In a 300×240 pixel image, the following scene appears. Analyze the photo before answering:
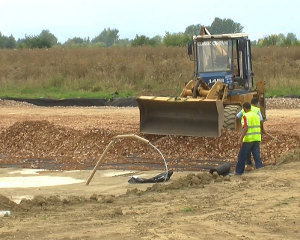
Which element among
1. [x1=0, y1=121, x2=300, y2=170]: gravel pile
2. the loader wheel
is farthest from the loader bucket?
the loader wheel

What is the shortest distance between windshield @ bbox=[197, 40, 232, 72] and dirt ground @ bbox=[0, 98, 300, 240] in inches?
108

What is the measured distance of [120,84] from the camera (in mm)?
40000

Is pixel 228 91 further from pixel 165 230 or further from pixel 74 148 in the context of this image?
pixel 165 230

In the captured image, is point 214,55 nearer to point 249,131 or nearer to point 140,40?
point 249,131

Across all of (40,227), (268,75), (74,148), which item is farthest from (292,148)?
(268,75)

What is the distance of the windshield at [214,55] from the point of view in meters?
20.5

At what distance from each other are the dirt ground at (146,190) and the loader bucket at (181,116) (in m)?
0.32

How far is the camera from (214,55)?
20.7 meters

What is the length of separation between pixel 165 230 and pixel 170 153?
30.7 feet

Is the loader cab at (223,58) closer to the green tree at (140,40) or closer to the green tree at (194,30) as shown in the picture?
the green tree at (140,40)

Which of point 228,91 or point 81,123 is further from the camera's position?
point 81,123

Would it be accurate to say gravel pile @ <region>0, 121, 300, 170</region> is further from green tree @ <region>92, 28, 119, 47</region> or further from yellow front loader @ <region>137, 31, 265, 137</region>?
green tree @ <region>92, 28, 119, 47</region>

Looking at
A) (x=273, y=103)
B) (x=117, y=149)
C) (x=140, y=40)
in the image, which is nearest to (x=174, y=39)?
(x=140, y=40)

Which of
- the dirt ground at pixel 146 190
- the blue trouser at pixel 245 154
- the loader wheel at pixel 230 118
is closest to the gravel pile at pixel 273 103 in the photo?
the dirt ground at pixel 146 190
